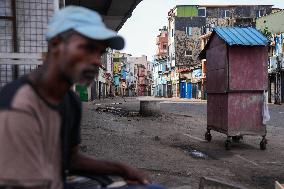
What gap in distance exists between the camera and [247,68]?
9.12m

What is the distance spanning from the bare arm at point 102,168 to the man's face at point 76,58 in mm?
629

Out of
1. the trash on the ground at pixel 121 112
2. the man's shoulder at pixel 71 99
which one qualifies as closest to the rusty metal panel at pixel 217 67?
the man's shoulder at pixel 71 99

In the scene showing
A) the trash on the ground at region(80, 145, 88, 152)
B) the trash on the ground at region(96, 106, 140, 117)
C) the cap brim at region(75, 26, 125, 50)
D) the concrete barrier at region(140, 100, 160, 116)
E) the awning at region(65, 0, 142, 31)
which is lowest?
the trash on the ground at region(80, 145, 88, 152)

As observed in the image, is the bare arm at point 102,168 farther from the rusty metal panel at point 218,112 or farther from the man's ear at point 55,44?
the rusty metal panel at point 218,112

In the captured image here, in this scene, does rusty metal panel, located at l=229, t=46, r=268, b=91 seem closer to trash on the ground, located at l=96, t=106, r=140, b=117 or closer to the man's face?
the man's face

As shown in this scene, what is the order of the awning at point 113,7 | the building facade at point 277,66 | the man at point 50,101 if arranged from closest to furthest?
the man at point 50,101 → the awning at point 113,7 → the building facade at point 277,66

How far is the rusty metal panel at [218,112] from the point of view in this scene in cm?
918

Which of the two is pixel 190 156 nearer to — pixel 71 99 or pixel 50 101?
pixel 71 99

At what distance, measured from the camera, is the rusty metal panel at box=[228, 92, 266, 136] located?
906 centimetres

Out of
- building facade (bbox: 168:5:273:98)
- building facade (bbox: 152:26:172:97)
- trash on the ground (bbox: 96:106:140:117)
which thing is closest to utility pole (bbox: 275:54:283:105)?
trash on the ground (bbox: 96:106:140:117)

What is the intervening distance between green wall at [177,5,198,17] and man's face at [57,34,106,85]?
69.1 metres

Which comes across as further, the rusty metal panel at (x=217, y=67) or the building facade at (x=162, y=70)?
the building facade at (x=162, y=70)

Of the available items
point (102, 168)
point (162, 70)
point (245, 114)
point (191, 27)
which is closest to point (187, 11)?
point (191, 27)

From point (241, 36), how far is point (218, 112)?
72.6 inches
